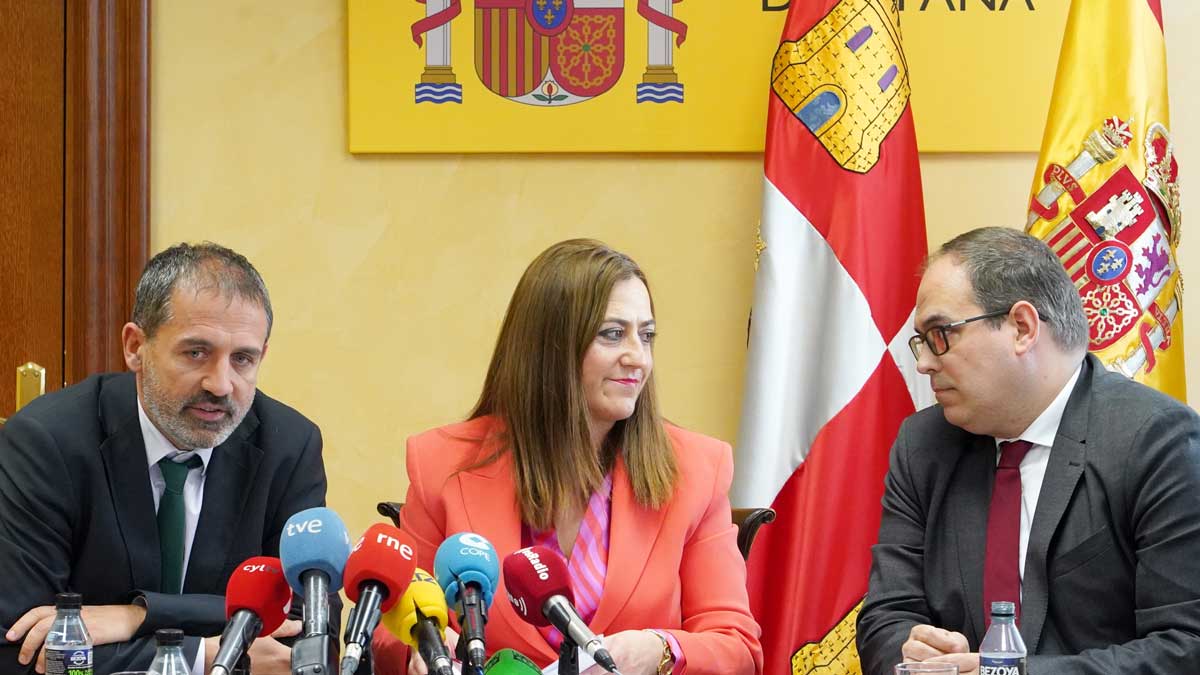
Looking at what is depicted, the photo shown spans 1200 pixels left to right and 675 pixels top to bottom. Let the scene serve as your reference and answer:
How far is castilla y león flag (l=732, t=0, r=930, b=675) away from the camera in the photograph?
370 cm

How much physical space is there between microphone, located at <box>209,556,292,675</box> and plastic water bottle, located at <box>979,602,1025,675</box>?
1.08 m

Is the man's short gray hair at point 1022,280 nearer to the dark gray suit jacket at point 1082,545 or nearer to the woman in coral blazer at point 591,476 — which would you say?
the dark gray suit jacket at point 1082,545

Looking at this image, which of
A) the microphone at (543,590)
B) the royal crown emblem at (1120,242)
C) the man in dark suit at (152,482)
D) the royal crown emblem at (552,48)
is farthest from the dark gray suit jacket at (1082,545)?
the royal crown emblem at (552,48)

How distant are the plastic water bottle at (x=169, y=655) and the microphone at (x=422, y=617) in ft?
0.95

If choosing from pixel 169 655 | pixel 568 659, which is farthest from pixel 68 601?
pixel 568 659

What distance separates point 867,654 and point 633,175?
1804mm

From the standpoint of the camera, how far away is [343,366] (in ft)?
13.5

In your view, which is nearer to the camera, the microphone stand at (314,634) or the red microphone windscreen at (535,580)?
the microphone stand at (314,634)

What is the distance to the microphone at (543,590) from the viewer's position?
1.86 meters

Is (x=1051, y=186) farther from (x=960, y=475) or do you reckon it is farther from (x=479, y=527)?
(x=479, y=527)

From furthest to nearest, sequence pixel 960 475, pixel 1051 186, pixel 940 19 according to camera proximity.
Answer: pixel 940 19 → pixel 1051 186 → pixel 960 475

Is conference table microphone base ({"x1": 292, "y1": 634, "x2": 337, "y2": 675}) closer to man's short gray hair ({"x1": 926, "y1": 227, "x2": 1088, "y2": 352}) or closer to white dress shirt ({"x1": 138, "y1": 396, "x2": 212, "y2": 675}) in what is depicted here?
white dress shirt ({"x1": 138, "y1": 396, "x2": 212, "y2": 675})

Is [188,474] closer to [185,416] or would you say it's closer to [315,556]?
[185,416]

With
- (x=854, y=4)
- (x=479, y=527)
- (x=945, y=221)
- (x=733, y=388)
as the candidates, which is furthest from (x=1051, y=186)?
(x=479, y=527)
